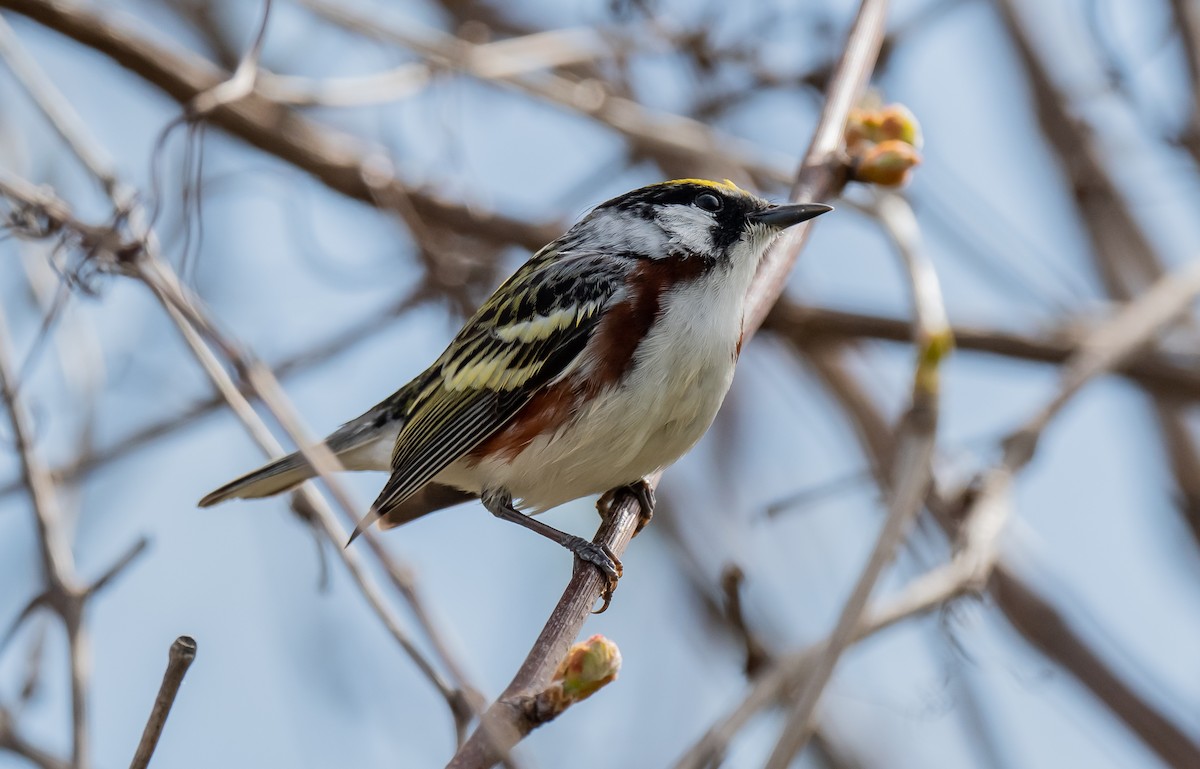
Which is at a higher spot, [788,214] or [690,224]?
[690,224]

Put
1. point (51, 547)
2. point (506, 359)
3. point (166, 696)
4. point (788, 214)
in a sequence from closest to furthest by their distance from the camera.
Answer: point (166, 696) < point (51, 547) < point (788, 214) < point (506, 359)

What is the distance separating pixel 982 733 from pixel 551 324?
2157 mm

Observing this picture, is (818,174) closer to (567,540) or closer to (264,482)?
(567,540)

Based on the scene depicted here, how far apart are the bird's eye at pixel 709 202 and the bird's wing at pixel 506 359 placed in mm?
368

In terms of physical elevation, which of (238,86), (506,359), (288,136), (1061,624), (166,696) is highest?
(288,136)

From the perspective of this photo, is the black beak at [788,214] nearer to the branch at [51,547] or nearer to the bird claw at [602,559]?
the bird claw at [602,559]

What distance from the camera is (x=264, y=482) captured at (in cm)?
429

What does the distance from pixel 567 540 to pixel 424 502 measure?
88 centimetres

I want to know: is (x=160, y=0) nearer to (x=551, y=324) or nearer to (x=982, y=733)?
(x=551, y=324)

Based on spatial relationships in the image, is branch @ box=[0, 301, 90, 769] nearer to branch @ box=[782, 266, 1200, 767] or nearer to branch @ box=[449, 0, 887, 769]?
branch @ box=[449, 0, 887, 769]

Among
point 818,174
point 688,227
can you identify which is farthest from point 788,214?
point 688,227

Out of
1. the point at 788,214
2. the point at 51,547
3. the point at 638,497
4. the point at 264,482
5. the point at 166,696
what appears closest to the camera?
the point at 166,696

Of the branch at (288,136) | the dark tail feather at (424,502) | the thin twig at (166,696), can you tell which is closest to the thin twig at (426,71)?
the branch at (288,136)

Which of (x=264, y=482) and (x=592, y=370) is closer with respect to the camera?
(x=592, y=370)
